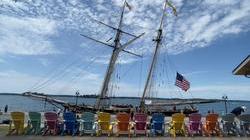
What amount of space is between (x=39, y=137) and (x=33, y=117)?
4.61 feet

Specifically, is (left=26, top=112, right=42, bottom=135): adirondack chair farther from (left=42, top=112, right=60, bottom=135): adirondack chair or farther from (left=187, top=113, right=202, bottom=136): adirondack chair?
(left=187, top=113, right=202, bottom=136): adirondack chair

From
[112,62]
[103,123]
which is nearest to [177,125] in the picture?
[103,123]

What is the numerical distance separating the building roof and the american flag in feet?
68.0

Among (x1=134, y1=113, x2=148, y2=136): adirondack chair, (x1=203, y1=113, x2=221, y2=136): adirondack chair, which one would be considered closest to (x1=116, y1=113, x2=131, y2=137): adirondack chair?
(x1=134, y1=113, x2=148, y2=136): adirondack chair

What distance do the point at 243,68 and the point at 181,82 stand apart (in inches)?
889

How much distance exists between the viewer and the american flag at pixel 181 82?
3838 centimetres

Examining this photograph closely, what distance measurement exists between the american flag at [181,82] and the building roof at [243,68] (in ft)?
68.0

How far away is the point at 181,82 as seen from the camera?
Result: 38.7 m

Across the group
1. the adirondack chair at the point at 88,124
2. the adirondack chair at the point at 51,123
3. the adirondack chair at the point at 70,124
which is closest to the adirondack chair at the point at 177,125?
the adirondack chair at the point at 88,124

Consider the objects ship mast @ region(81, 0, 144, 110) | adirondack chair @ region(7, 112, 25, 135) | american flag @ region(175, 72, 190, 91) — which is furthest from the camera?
ship mast @ region(81, 0, 144, 110)

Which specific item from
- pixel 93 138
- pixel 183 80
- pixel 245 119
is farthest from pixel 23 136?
pixel 183 80

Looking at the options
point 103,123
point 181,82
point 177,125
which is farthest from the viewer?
point 181,82

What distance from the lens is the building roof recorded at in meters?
14.7

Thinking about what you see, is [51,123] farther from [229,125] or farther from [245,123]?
[245,123]
